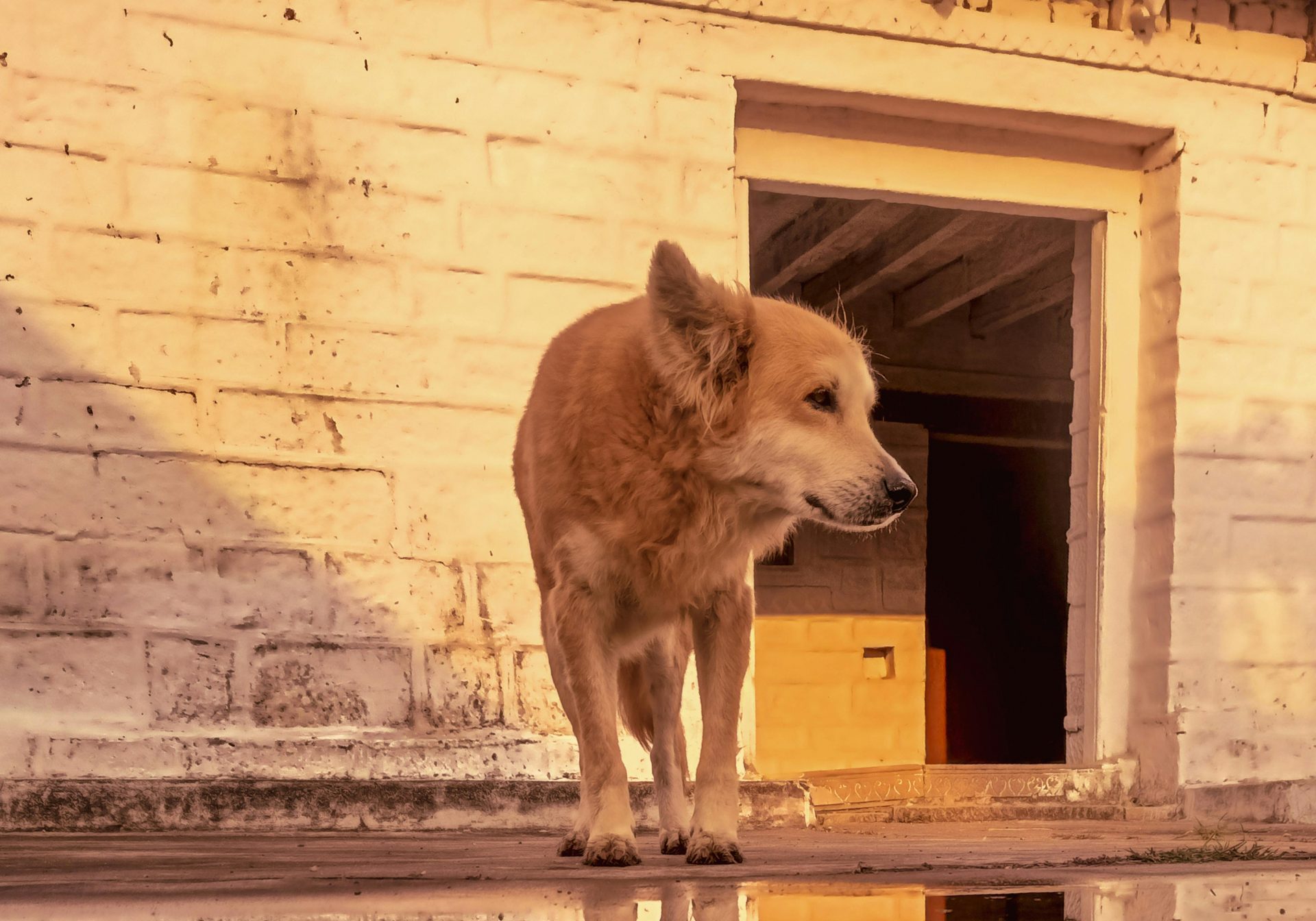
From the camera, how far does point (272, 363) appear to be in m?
4.82

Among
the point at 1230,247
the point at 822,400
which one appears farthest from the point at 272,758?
the point at 1230,247

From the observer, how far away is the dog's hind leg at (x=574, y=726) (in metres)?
3.45

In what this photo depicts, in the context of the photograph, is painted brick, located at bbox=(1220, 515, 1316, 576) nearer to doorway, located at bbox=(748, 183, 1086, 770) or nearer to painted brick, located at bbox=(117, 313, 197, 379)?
doorway, located at bbox=(748, 183, 1086, 770)

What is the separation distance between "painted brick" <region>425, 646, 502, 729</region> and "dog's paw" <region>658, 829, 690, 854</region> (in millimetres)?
1391

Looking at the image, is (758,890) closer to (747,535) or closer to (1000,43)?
(747,535)

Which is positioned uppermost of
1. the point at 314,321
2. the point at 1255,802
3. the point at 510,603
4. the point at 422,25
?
the point at 422,25

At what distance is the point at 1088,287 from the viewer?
6203mm

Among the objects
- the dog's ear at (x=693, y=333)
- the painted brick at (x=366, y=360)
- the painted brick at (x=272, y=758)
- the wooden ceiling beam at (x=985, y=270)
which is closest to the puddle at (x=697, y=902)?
the dog's ear at (x=693, y=333)

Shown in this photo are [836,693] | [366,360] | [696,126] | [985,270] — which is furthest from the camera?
[836,693]

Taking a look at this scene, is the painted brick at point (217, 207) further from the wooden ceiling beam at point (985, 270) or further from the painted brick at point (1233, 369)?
the wooden ceiling beam at point (985, 270)

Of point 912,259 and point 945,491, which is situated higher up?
point 912,259

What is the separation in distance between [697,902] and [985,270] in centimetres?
678

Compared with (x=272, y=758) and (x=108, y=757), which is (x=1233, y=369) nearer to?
(x=272, y=758)

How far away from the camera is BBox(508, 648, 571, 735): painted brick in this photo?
4.91 m
